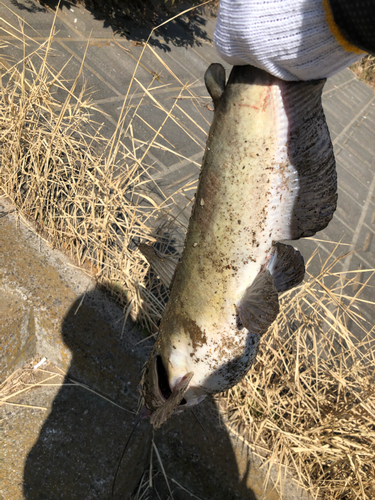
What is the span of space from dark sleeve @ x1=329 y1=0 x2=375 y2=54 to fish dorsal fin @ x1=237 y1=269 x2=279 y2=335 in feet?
2.12

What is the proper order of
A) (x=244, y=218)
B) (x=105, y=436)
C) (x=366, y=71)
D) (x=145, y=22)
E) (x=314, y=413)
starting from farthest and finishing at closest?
(x=366, y=71), (x=145, y=22), (x=314, y=413), (x=105, y=436), (x=244, y=218)

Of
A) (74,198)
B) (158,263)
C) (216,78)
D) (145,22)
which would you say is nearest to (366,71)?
(145,22)

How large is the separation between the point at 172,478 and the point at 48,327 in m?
1.01

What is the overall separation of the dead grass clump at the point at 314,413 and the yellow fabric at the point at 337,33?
1302mm

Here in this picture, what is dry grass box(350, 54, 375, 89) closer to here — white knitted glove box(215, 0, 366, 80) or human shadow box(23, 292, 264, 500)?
human shadow box(23, 292, 264, 500)

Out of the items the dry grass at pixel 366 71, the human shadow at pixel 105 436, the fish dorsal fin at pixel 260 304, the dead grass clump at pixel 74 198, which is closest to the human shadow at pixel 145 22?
the dead grass clump at pixel 74 198

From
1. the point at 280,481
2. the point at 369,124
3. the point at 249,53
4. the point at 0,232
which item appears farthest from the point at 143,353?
the point at 369,124

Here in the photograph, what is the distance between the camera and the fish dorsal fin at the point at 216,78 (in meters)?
0.89

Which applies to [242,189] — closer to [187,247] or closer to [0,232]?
[187,247]

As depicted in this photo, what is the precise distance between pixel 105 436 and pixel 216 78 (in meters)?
1.66

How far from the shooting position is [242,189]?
981 mm

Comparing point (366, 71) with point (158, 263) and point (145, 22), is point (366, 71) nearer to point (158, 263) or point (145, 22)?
point (145, 22)

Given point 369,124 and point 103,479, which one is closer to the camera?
point 103,479

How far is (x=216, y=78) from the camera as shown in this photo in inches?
35.3
